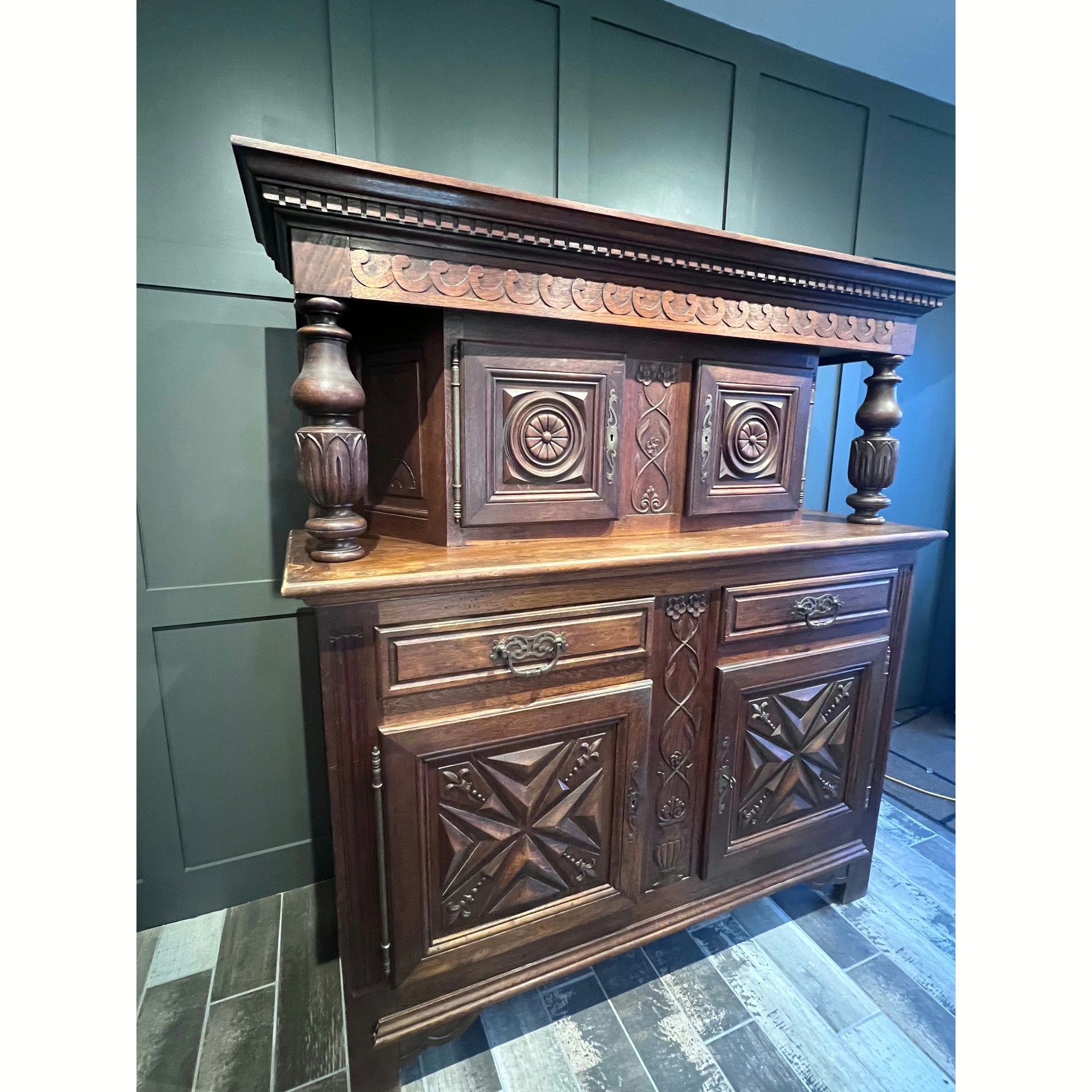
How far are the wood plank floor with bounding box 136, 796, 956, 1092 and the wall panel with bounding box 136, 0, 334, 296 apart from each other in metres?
1.73

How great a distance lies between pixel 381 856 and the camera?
1004mm

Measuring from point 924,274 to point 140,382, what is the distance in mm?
1911

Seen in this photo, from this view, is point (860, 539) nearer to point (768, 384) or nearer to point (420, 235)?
point (768, 384)

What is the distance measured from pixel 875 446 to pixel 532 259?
43.0 inches

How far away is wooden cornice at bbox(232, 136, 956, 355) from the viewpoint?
2.77 ft

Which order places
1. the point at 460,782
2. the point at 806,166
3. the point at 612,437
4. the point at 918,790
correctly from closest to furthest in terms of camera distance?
the point at 460,782 < the point at 612,437 < the point at 806,166 < the point at 918,790

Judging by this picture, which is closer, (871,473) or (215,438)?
(215,438)

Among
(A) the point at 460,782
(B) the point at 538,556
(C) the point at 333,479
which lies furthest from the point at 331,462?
(A) the point at 460,782

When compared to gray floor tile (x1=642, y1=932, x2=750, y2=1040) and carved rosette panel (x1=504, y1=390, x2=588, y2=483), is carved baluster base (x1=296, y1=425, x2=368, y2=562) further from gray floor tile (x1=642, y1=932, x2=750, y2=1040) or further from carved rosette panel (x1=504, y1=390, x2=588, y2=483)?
gray floor tile (x1=642, y1=932, x2=750, y2=1040)

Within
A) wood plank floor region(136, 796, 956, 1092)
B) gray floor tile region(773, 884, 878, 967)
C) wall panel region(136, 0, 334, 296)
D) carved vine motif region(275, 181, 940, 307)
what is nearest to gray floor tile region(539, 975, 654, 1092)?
wood plank floor region(136, 796, 956, 1092)

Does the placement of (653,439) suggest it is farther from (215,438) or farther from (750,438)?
(215,438)

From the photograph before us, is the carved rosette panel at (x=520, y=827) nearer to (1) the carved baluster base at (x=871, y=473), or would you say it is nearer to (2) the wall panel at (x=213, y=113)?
(1) the carved baluster base at (x=871, y=473)

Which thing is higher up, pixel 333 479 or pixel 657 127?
pixel 657 127

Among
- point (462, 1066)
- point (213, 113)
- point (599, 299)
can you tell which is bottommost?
point (462, 1066)
